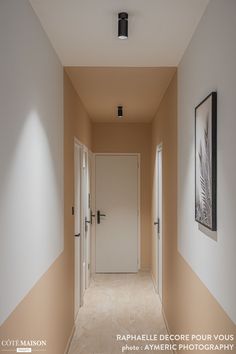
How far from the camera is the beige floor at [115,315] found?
3344 millimetres

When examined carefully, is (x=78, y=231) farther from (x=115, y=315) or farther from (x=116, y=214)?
(x=116, y=214)

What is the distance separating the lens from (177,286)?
9.77 ft

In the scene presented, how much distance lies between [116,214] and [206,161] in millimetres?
4351

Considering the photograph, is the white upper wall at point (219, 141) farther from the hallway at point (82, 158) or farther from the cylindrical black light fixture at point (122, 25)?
the cylindrical black light fixture at point (122, 25)

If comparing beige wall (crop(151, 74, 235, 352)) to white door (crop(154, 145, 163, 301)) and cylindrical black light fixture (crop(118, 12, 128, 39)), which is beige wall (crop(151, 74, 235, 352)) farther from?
cylindrical black light fixture (crop(118, 12, 128, 39))

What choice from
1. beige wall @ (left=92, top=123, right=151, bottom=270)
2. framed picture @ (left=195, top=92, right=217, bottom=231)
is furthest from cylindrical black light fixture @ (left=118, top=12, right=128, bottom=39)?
beige wall @ (left=92, top=123, right=151, bottom=270)

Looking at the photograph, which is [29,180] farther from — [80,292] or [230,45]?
[80,292]

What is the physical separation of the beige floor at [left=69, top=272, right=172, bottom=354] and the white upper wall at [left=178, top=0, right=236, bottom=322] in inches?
57.3

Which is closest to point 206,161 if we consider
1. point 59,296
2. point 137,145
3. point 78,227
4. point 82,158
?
point 59,296

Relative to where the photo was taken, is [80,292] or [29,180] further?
[80,292]

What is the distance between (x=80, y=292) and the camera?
4336mm

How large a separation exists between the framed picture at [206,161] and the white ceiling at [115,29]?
0.55m

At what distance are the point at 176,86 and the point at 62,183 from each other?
51.6 inches

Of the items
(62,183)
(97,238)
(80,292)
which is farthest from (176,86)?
(97,238)
